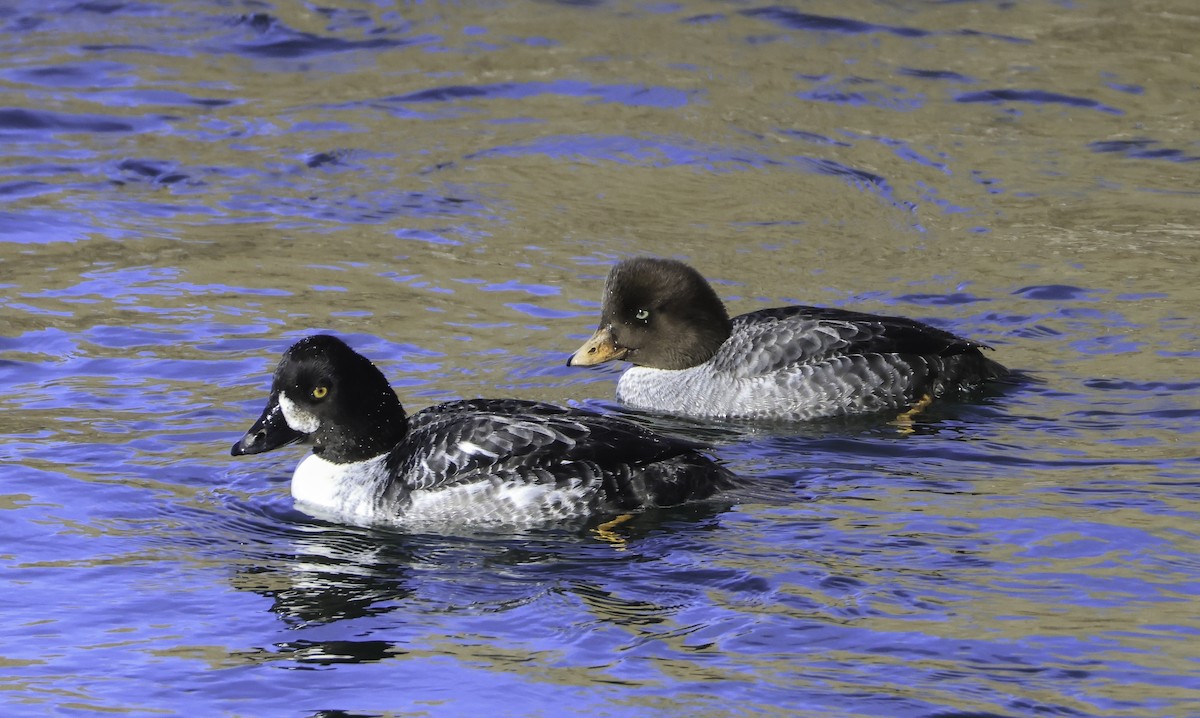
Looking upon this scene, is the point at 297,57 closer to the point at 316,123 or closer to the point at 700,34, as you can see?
the point at 316,123

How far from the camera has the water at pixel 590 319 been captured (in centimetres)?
777

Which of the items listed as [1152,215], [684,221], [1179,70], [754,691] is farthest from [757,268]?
[754,691]

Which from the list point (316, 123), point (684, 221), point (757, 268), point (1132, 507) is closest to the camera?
point (1132, 507)

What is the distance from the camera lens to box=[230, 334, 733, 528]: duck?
9508mm

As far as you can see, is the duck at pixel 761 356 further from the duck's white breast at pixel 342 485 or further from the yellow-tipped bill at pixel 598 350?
the duck's white breast at pixel 342 485

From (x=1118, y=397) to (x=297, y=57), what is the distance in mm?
12491

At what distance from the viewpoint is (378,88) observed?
19.9 m

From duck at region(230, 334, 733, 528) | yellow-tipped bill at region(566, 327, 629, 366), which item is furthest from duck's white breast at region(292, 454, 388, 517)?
yellow-tipped bill at region(566, 327, 629, 366)

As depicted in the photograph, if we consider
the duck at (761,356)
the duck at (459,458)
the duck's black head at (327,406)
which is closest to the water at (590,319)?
the duck at (459,458)

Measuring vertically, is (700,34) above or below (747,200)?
above

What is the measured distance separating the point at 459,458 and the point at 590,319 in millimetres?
4511

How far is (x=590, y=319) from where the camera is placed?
13.9 meters

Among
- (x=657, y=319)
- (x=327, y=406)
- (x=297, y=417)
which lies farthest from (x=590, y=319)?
(x=297, y=417)

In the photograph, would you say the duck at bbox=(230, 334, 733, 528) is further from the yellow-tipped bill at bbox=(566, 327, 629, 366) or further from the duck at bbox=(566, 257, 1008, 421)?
the yellow-tipped bill at bbox=(566, 327, 629, 366)
